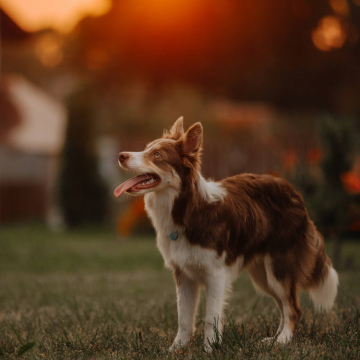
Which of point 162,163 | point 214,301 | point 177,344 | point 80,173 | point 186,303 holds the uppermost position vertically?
point 162,163

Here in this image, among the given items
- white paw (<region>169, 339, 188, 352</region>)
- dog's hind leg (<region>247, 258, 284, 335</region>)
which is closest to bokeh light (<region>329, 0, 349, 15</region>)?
dog's hind leg (<region>247, 258, 284, 335</region>)

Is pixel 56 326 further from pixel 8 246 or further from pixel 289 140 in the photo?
pixel 289 140

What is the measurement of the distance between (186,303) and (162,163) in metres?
1.11

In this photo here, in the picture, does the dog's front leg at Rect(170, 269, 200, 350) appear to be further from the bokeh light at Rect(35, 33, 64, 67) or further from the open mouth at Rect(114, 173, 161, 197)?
the bokeh light at Rect(35, 33, 64, 67)

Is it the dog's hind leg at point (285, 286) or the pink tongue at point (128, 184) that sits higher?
the pink tongue at point (128, 184)

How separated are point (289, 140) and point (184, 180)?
12.5 m

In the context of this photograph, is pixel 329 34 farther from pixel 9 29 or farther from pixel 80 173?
pixel 80 173

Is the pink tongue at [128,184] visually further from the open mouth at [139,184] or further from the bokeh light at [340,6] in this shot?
the bokeh light at [340,6]

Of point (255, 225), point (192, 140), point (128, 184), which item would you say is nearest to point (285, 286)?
point (255, 225)

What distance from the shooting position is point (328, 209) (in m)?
8.12

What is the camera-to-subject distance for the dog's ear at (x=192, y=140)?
373 cm

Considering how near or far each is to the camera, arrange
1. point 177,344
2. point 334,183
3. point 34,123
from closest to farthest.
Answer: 1. point 177,344
2. point 334,183
3. point 34,123

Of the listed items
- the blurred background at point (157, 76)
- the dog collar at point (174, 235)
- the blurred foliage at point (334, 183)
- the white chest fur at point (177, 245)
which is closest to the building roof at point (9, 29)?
the blurred background at point (157, 76)

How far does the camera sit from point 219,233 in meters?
3.74
